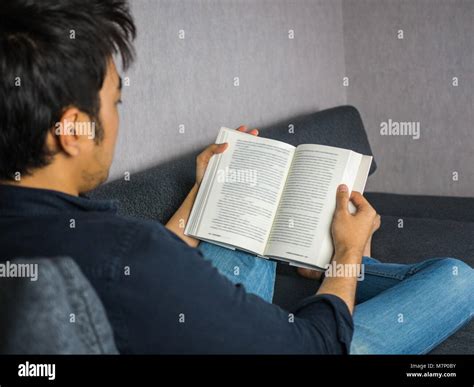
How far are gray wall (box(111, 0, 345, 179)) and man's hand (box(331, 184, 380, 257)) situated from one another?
598mm

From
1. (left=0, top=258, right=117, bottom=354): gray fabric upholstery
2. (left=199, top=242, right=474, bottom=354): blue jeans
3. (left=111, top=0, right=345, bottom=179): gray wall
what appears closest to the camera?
(left=0, top=258, right=117, bottom=354): gray fabric upholstery

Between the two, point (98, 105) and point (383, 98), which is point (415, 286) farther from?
point (383, 98)

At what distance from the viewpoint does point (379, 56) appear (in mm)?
2760

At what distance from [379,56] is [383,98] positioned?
168 millimetres

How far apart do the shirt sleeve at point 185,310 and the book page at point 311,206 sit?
43cm

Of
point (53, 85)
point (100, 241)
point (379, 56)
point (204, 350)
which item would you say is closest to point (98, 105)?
point (53, 85)

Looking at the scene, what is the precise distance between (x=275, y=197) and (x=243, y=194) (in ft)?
0.24

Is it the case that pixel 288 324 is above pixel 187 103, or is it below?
below

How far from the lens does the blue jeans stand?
125 cm

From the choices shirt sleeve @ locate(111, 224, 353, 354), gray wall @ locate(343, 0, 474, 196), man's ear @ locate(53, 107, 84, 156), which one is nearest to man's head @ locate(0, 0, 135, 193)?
man's ear @ locate(53, 107, 84, 156)

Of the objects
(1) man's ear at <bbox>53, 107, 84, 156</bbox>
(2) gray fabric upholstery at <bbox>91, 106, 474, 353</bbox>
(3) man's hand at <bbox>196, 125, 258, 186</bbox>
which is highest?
(1) man's ear at <bbox>53, 107, 84, 156</bbox>

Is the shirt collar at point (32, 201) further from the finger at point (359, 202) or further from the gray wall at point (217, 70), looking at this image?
the gray wall at point (217, 70)

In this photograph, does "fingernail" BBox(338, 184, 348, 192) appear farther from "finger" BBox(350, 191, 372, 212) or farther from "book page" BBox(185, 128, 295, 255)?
"book page" BBox(185, 128, 295, 255)
